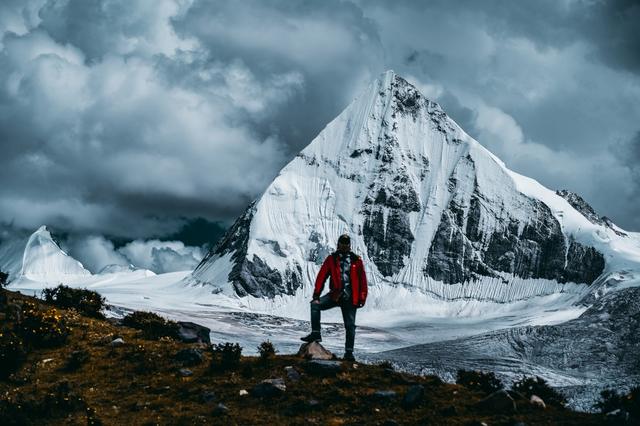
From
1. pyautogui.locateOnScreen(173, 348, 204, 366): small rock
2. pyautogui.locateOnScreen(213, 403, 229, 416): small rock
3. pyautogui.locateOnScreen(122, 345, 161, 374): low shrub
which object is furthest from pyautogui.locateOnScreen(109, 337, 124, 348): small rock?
pyautogui.locateOnScreen(213, 403, 229, 416): small rock

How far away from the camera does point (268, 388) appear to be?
21188mm

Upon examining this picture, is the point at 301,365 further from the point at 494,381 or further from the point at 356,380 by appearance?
the point at 494,381

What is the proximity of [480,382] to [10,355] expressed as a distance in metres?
16.2

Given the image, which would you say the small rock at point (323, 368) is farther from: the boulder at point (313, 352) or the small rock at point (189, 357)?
the small rock at point (189, 357)

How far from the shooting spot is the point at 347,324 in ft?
81.3

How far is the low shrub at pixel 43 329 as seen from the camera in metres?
27.3

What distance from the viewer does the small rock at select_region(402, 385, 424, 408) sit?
19875 mm

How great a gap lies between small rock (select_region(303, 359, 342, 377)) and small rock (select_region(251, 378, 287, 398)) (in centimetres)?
139

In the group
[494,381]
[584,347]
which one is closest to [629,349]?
[584,347]

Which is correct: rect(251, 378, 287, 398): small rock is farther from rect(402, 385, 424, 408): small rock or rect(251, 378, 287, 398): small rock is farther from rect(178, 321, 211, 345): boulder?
rect(178, 321, 211, 345): boulder

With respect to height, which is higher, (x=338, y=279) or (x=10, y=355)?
(x=338, y=279)

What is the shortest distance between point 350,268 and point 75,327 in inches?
540

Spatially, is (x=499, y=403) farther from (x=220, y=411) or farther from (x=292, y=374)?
(x=220, y=411)

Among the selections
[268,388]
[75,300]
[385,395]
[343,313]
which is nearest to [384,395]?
[385,395]
